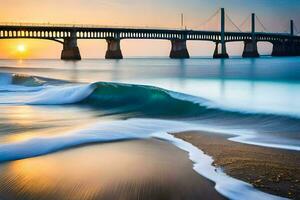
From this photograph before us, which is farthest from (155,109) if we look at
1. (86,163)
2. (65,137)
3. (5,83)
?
(5,83)

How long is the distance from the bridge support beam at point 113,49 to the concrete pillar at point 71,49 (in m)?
10.7

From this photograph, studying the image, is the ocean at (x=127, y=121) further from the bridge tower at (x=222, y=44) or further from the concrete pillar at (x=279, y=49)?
the concrete pillar at (x=279, y=49)

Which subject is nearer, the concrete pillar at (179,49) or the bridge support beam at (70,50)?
the bridge support beam at (70,50)

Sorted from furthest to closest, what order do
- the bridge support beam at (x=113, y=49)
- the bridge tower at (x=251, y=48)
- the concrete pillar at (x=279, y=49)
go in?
the concrete pillar at (x=279, y=49) → the bridge tower at (x=251, y=48) → the bridge support beam at (x=113, y=49)

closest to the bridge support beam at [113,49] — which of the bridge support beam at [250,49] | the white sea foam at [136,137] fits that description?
the bridge support beam at [250,49]

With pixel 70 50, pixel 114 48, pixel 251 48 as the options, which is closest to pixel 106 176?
pixel 70 50

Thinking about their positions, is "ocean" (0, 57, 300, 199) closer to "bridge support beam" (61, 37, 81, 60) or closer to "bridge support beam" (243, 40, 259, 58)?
"bridge support beam" (61, 37, 81, 60)

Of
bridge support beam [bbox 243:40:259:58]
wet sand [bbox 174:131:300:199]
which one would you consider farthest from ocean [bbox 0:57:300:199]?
bridge support beam [bbox 243:40:259:58]

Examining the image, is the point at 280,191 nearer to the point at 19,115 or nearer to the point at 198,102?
the point at 19,115

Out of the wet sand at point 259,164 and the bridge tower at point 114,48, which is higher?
the bridge tower at point 114,48

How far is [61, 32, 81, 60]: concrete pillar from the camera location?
117975mm

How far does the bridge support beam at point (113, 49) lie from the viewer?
128 m

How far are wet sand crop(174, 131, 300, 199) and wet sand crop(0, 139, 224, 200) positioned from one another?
0.50 metres

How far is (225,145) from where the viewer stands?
7.08 metres
